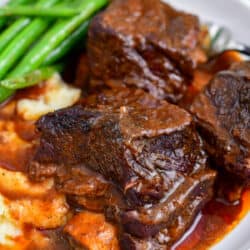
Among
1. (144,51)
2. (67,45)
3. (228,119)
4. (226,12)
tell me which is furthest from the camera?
(226,12)

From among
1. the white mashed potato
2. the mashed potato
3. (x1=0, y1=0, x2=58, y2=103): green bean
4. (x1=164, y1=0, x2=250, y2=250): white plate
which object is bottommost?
the mashed potato

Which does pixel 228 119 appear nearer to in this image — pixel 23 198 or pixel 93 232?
pixel 93 232

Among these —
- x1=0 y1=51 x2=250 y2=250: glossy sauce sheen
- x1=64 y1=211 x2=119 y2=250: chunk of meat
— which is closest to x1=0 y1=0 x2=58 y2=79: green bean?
x1=0 y1=51 x2=250 y2=250: glossy sauce sheen

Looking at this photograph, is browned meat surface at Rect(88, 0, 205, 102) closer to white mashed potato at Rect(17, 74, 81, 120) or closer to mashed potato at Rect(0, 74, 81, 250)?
white mashed potato at Rect(17, 74, 81, 120)

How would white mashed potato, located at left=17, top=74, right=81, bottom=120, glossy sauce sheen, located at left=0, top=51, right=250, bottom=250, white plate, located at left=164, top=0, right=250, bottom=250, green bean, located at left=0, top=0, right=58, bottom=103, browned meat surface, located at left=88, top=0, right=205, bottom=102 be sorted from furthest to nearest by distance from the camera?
white plate, located at left=164, top=0, right=250, bottom=250
green bean, located at left=0, top=0, right=58, bottom=103
white mashed potato, located at left=17, top=74, right=81, bottom=120
browned meat surface, located at left=88, top=0, right=205, bottom=102
glossy sauce sheen, located at left=0, top=51, right=250, bottom=250

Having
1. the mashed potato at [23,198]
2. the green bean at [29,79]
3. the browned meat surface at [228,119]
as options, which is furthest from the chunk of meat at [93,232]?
the green bean at [29,79]

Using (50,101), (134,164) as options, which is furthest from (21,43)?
(134,164)

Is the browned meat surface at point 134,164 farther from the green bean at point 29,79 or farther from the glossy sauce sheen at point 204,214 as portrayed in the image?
the green bean at point 29,79
